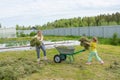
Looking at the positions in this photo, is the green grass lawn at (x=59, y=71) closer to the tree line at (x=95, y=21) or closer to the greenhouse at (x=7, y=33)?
the greenhouse at (x=7, y=33)

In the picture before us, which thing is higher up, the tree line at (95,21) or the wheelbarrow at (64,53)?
the tree line at (95,21)

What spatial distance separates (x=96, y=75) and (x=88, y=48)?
2357 mm

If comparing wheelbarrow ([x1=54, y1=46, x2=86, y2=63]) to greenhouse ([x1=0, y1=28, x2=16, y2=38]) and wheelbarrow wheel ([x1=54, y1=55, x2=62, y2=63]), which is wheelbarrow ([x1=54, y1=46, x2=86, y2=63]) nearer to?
wheelbarrow wheel ([x1=54, y1=55, x2=62, y2=63])

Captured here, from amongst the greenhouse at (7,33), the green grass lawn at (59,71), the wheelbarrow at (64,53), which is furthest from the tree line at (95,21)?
the green grass lawn at (59,71)

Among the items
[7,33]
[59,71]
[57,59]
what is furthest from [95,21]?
[59,71]

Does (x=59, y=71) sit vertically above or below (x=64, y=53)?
below

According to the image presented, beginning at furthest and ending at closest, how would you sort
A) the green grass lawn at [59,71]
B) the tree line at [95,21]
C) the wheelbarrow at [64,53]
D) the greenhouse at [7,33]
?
the tree line at [95,21] → the greenhouse at [7,33] → the wheelbarrow at [64,53] → the green grass lawn at [59,71]

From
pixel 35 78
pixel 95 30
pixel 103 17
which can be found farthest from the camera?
pixel 103 17

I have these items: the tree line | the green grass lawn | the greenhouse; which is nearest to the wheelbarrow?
the green grass lawn

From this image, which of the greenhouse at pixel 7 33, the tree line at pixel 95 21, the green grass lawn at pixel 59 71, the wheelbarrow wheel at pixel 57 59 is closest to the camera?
the green grass lawn at pixel 59 71

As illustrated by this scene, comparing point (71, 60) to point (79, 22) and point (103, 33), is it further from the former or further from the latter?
point (79, 22)

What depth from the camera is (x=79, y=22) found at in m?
66.2

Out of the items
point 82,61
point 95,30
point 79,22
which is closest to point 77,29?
point 95,30

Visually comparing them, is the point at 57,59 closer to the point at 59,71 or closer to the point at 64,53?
the point at 64,53
